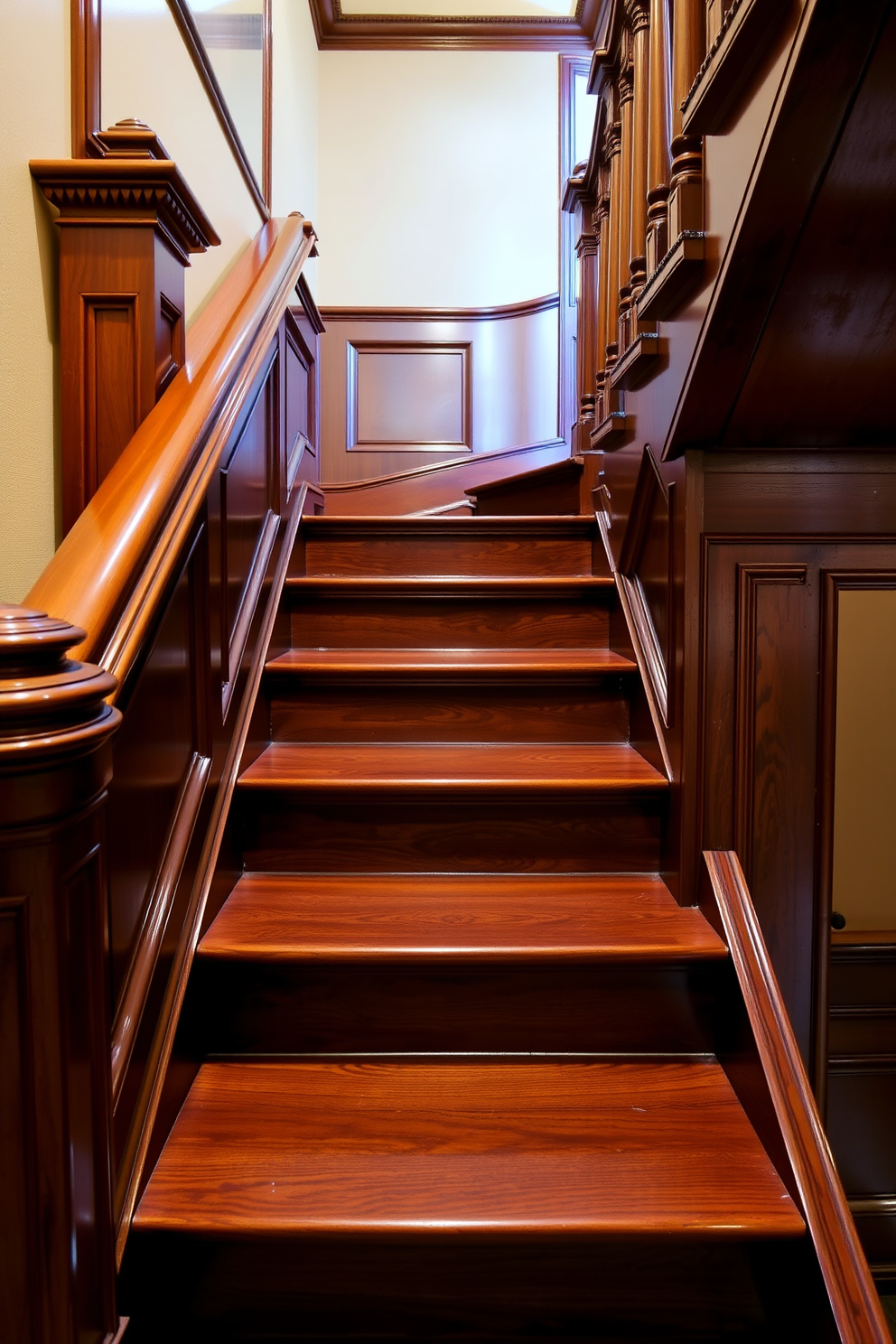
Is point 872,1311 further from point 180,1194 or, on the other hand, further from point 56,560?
point 56,560

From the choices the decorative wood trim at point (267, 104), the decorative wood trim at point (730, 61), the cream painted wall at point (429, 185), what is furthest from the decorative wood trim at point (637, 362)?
the cream painted wall at point (429, 185)

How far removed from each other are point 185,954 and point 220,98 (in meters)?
2.08

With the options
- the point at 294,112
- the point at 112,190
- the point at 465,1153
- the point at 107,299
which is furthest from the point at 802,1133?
the point at 294,112

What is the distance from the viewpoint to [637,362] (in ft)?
5.47

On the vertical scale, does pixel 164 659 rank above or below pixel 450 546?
below

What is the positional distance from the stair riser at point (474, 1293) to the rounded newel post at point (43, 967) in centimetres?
35

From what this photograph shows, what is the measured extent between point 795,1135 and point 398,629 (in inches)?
52.8

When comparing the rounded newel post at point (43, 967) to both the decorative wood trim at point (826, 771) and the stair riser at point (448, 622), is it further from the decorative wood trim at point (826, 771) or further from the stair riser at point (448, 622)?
the stair riser at point (448, 622)

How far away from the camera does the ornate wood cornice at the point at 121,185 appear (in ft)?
4.00

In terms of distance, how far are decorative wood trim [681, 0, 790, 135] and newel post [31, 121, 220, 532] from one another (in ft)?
2.46

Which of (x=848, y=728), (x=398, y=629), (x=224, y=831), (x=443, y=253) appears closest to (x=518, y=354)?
(x=443, y=253)

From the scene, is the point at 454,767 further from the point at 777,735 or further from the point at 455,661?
the point at 777,735

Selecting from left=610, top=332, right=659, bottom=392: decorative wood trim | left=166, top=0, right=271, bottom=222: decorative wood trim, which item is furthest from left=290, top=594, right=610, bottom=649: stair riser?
left=166, top=0, right=271, bottom=222: decorative wood trim

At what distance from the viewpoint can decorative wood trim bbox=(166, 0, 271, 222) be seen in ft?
6.08
